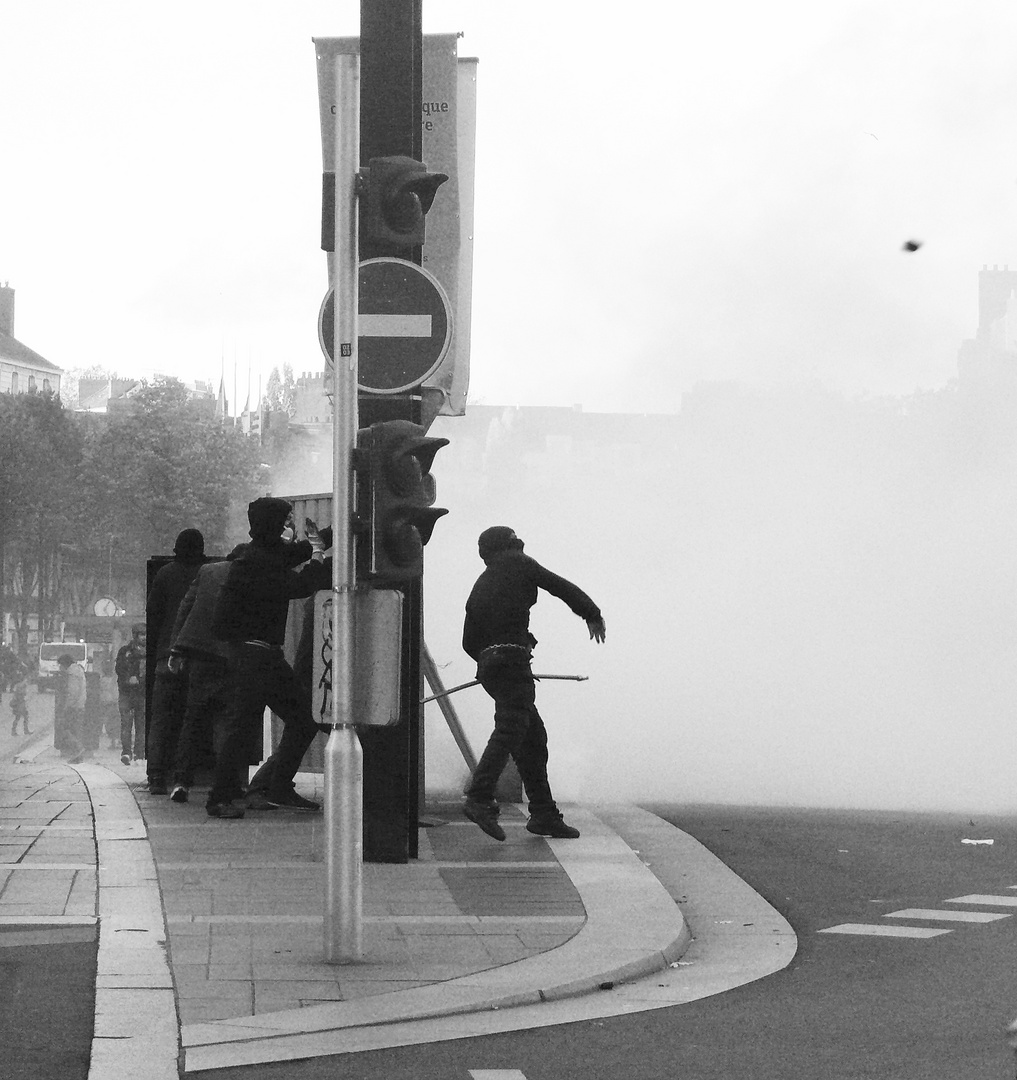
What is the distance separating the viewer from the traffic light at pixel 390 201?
645 centimetres

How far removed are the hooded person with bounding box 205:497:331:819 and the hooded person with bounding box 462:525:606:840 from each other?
0.82 metres

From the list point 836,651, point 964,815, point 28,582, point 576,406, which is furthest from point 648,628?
point 28,582

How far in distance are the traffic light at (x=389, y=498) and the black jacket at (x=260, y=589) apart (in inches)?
123

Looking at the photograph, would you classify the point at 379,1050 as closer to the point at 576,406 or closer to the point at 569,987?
the point at 569,987

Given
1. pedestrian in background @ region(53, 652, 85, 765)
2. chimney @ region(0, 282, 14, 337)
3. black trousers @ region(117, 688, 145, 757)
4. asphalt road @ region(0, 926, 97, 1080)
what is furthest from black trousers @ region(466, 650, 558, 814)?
chimney @ region(0, 282, 14, 337)

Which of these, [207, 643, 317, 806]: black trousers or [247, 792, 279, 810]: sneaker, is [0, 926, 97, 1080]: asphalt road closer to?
[207, 643, 317, 806]: black trousers

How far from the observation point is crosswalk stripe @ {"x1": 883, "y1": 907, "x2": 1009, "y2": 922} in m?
7.39

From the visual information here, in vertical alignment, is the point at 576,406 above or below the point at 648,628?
above

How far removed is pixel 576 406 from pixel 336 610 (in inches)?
746

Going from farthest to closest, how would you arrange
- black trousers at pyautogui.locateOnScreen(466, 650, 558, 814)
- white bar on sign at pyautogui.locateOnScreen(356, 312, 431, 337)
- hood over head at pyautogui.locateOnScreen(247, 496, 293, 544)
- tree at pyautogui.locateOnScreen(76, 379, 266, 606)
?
tree at pyautogui.locateOnScreen(76, 379, 266, 606)
hood over head at pyautogui.locateOnScreen(247, 496, 293, 544)
black trousers at pyautogui.locateOnScreen(466, 650, 558, 814)
white bar on sign at pyautogui.locateOnScreen(356, 312, 431, 337)

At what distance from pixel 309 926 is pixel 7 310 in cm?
9971

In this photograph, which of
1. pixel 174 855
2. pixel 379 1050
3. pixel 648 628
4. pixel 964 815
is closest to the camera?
pixel 379 1050

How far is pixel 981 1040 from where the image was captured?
207 inches

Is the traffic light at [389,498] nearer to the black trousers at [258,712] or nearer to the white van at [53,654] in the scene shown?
the black trousers at [258,712]
